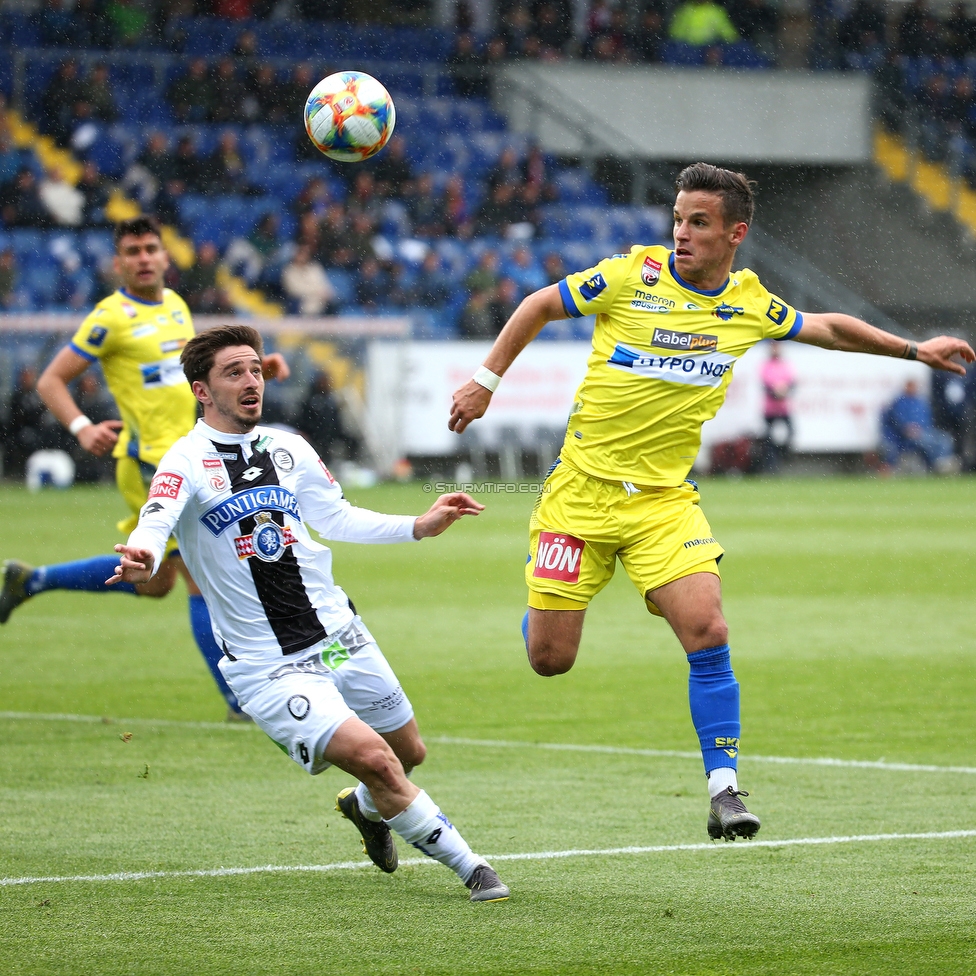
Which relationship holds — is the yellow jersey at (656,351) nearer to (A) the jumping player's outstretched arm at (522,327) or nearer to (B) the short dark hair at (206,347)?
(A) the jumping player's outstretched arm at (522,327)

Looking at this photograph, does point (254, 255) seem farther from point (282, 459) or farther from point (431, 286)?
point (282, 459)

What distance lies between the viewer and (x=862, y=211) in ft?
114

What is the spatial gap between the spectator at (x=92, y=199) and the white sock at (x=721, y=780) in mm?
22480

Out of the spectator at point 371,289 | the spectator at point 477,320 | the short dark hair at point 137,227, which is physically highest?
the short dark hair at point 137,227

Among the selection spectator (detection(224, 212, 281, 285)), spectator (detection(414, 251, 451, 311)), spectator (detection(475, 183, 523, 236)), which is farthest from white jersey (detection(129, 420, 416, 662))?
spectator (detection(475, 183, 523, 236))

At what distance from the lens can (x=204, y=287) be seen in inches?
1008

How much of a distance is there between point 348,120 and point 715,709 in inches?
141

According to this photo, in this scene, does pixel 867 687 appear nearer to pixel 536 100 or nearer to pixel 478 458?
pixel 478 458

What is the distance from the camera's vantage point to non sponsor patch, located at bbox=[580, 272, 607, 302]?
6.10 m

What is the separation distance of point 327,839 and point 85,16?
86.7 ft

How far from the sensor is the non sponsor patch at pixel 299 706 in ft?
16.5

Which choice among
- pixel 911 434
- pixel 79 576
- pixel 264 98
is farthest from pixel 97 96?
pixel 79 576

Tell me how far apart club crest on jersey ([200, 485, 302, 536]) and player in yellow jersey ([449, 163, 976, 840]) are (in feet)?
3.61

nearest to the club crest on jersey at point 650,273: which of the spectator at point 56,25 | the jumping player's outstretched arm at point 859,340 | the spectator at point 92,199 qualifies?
the jumping player's outstretched arm at point 859,340
